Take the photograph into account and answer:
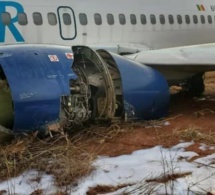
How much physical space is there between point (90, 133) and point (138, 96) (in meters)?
1.07

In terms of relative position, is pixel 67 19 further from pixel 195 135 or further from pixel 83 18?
pixel 195 135

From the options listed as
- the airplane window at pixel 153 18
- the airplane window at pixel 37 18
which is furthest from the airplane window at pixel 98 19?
the airplane window at pixel 153 18

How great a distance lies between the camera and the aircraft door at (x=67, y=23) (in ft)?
34.9

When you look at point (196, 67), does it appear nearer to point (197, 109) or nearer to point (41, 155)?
point (197, 109)

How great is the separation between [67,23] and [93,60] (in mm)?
3547

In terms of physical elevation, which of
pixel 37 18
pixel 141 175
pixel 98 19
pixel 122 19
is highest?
pixel 37 18

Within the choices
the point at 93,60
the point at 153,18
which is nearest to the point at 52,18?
the point at 93,60

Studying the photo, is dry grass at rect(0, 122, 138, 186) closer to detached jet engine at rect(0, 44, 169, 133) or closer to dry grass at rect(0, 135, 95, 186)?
dry grass at rect(0, 135, 95, 186)

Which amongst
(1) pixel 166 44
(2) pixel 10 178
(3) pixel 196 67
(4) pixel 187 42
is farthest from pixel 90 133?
(4) pixel 187 42

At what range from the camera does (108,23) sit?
462 inches

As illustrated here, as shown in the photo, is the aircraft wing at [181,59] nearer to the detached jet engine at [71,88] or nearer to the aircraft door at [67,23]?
the detached jet engine at [71,88]

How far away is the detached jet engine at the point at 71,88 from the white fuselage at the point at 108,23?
2.73m

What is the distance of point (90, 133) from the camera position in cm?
693

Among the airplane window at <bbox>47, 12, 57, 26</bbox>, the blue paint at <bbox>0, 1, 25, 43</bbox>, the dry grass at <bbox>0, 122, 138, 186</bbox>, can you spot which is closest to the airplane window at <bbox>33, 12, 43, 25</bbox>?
the airplane window at <bbox>47, 12, 57, 26</bbox>
